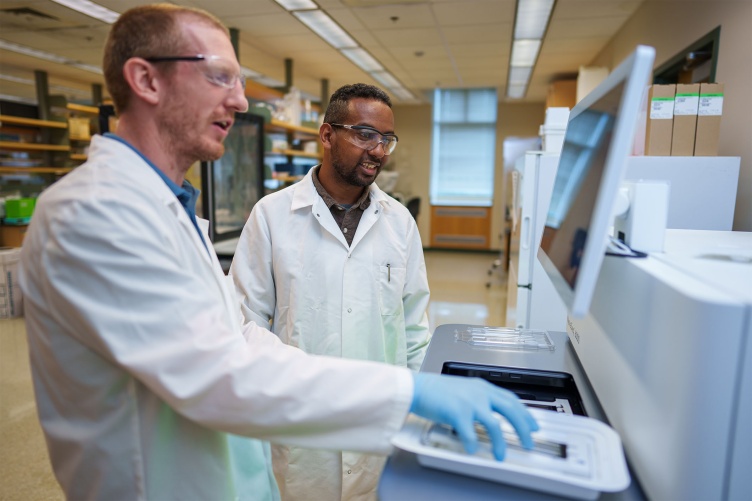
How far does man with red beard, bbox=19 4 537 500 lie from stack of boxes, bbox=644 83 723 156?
1.73m

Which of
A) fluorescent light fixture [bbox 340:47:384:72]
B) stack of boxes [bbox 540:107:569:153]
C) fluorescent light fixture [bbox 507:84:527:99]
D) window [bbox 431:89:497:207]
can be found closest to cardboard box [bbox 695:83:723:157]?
stack of boxes [bbox 540:107:569:153]

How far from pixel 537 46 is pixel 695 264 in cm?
503

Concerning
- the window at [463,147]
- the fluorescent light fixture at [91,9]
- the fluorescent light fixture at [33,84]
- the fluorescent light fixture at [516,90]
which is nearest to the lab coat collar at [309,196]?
the fluorescent light fixture at [91,9]

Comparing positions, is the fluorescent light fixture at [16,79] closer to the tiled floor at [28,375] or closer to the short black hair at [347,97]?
the tiled floor at [28,375]

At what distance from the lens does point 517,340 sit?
1147 millimetres

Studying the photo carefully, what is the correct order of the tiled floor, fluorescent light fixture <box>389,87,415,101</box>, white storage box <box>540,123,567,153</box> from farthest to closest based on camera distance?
fluorescent light fixture <box>389,87,415,101</box>
white storage box <box>540,123,567,153</box>
the tiled floor

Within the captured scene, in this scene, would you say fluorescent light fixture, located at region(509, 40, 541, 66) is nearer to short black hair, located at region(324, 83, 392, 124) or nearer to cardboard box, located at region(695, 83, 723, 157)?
cardboard box, located at region(695, 83, 723, 157)

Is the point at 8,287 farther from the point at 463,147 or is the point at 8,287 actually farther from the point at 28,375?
the point at 463,147

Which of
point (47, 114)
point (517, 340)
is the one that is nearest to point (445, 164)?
point (47, 114)

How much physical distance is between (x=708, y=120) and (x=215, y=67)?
1926mm

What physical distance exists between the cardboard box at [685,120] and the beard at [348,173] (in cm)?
127

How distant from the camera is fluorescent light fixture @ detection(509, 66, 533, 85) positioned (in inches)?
239

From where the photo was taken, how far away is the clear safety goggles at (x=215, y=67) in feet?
2.67

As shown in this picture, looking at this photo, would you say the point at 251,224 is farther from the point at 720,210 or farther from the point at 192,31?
the point at 720,210
